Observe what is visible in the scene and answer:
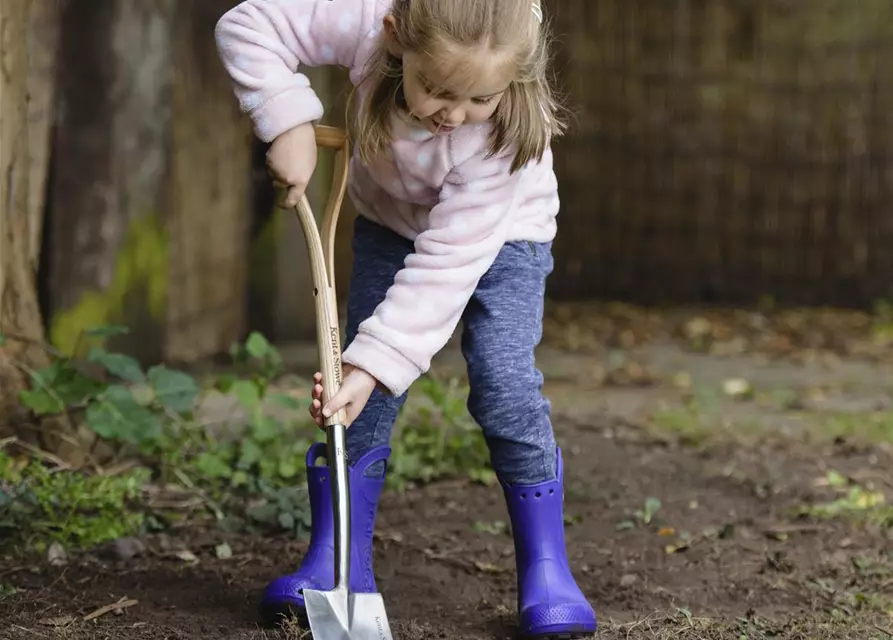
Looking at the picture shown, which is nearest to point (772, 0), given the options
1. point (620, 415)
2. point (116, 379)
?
point (620, 415)

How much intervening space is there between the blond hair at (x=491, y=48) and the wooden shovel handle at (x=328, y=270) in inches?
2.0

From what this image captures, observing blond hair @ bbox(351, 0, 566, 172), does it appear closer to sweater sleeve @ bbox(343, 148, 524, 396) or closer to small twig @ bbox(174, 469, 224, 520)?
sweater sleeve @ bbox(343, 148, 524, 396)

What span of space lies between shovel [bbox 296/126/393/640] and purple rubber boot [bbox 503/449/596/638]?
26 centimetres

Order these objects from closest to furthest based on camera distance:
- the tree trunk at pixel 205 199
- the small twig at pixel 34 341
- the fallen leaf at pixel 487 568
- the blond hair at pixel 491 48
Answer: the blond hair at pixel 491 48, the fallen leaf at pixel 487 568, the small twig at pixel 34 341, the tree trunk at pixel 205 199

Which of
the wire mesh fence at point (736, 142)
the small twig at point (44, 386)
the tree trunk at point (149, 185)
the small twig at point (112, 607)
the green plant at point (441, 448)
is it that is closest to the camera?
the small twig at point (112, 607)

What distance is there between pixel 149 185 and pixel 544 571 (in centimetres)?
224

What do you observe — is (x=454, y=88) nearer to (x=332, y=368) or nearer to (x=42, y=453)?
(x=332, y=368)

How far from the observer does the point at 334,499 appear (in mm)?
2014

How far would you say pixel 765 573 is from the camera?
8.47 ft

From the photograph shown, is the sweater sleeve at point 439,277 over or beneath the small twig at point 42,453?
over

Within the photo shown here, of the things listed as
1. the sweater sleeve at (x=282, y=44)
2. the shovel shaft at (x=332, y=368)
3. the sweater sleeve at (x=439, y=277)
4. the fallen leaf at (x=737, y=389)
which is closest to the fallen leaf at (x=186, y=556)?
the shovel shaft at (x=332, y=368)

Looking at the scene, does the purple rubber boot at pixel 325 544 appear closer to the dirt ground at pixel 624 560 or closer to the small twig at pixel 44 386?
the dirt ground at pixel 624 560

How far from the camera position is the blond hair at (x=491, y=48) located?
6.03ft

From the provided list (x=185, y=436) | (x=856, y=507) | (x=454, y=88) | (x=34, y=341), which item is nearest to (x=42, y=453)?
(x=34, y=341)
